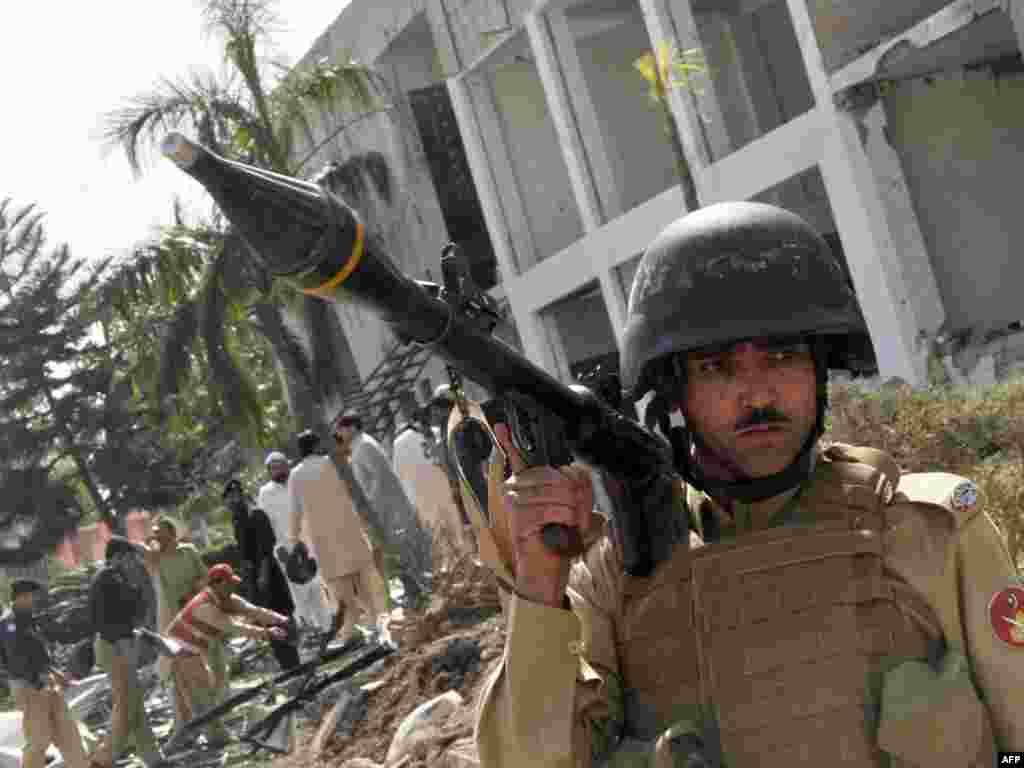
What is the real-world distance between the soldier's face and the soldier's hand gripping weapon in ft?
0.51

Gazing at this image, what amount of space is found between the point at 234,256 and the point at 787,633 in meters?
15.8

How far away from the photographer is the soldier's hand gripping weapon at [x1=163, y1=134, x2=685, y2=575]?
7.41 ft

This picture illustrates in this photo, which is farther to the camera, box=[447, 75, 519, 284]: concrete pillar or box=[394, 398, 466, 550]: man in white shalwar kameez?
box=[447, 75, 519, 284]: concrete pillar

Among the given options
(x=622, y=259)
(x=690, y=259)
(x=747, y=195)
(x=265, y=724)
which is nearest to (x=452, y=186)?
(x=622, y=259)

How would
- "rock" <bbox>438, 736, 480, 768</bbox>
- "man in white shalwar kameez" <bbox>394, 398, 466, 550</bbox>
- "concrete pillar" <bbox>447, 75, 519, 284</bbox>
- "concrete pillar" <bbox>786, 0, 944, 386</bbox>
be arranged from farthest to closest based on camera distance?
"concrete pillar" <bbox>447, 75, 519, 284</bbox>
"concrete pillar" <bbox>786, 0, 944, 386</bbox>
"man in white shalwar kameez" <bbox>394, 398, 466, 550</bbox>
"rock" <bbox>438, 736, 480, 768</bbox>

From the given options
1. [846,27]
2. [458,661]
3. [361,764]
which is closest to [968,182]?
[846,27]

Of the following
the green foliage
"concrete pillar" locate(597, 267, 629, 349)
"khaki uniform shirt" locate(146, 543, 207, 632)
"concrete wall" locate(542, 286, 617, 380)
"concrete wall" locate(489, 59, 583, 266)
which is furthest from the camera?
"concrete wall" locate(542, 286, 617, 380)

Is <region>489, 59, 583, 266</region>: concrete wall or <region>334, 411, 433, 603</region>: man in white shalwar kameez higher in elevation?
<region>489, 59, 583, 266</region>: concrete wall

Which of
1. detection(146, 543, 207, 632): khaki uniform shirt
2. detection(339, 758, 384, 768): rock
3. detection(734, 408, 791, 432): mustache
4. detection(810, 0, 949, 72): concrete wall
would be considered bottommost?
detection(339, 758, 384, 768): rock

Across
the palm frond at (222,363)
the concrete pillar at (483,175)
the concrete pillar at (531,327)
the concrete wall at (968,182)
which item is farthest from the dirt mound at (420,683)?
the concrete pillar at (483,175)

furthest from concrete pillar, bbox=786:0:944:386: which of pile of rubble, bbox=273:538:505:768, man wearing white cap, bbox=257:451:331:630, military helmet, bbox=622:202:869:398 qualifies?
military helmet, bbox=622:202:869:398

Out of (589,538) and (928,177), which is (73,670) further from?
(589,538)

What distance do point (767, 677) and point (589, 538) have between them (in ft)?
1.15

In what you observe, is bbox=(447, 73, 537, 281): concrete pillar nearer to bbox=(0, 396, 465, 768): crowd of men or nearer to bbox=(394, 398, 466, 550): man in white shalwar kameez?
bbox=(0, 396, 465, 768): crowd of men
